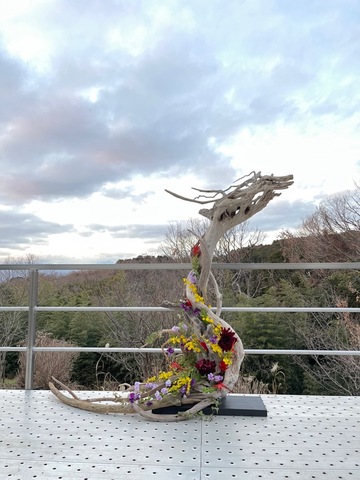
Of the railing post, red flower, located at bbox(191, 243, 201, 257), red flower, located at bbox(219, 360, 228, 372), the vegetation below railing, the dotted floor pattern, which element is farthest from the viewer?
the vegetation below railing

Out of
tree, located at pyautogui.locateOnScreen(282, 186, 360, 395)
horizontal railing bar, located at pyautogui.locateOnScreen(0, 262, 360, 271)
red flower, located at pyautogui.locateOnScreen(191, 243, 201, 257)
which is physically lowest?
tree, located at pyautogui.locateOnScreen(282, 186, 360, 395)

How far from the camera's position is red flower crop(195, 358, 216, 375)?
2445mm

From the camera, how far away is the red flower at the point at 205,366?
2.45 m

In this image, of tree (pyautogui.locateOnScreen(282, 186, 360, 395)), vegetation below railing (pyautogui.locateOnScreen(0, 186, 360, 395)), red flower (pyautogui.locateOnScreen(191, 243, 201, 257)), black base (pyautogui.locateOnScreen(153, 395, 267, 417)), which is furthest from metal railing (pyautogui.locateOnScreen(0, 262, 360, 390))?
tree (pyautogui.locateOnScreen(282, 186, 360, 395))

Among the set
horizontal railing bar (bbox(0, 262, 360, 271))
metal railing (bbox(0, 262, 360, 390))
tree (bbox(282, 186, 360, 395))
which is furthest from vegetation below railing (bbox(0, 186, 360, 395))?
horizontal railing bar (bbox(0, 262, 360, 271))

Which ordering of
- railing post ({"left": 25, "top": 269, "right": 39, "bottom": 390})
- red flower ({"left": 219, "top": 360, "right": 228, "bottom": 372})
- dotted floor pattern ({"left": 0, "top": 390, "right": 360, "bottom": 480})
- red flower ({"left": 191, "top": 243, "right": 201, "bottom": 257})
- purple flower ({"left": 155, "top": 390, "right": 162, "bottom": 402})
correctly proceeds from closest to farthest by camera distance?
dotted floor pattern ({"left": 0, "top": 390, "right": 360, "bottom": 480}), purple flower ({"left": 155, "top": 390, "right": 162, "bottom": 402}), red flower ({"left": 219, "top": 360, "right": 228, "bottom": 372}), red flower ({"left": 191, "top": 243, "right": 201, "bottom": 257}), railing post ({"left": 25, "top": 269, "right": 39, "bottom": 390})

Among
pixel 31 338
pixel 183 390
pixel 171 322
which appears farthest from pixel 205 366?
pixel 171 322

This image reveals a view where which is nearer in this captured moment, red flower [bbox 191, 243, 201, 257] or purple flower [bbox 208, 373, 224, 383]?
purple flower [bbox 208, 373, 224, 383]

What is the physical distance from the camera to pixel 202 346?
2465 mm

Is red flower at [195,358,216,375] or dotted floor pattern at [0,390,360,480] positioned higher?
red flower at [195,358,216,375]

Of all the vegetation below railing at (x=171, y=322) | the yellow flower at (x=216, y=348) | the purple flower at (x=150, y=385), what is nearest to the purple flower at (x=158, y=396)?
the purple flower at (x=150, y=385)

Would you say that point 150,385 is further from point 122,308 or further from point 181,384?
point 122,308

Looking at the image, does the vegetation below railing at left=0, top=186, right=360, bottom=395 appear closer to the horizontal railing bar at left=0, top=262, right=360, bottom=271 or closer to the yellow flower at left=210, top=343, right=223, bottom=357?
the horizontal railing bar at left=0, top=262, right=360, bottom=271

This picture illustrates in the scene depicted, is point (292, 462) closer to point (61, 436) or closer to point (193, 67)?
point (61, 436)
